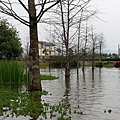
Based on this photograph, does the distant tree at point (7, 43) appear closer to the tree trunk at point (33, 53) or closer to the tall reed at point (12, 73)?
the tall reed at point (12, 73)

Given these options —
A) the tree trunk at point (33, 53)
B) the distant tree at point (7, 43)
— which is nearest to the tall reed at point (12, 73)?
the tree trunk at point (33, 53)

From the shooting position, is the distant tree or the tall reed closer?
the tall reed

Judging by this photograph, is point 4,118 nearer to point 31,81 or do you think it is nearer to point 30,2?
point 31,81

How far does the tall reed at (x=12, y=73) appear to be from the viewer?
51.8 feet

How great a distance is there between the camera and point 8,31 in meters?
45.0

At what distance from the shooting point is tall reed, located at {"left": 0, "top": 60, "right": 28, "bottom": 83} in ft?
51.8

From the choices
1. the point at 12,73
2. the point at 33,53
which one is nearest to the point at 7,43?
the point at 12,73

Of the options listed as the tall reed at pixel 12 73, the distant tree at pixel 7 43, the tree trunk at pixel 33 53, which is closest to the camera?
the tree trunk at pixel 33 53

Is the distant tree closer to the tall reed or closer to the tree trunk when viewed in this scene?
the tall reed

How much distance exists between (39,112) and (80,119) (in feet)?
4.04

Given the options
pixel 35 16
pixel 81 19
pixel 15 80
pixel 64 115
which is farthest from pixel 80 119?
pixel 81 19

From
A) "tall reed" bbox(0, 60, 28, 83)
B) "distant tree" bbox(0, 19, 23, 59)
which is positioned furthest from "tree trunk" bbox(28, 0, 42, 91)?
"distant tree" bbox(0, 19, 23, 59)

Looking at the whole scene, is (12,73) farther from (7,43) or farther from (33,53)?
(7,43)

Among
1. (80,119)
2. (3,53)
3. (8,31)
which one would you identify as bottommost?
(80,119)
